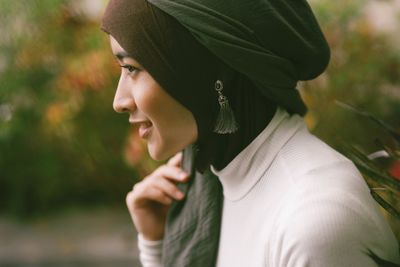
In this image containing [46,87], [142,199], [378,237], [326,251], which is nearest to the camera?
[326,251]

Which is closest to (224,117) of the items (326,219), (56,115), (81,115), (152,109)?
(152,109)

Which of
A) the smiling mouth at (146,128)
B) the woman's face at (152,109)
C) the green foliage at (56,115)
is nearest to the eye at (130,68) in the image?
the woman's face at (152,109)

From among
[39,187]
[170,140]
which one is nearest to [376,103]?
[39,187]

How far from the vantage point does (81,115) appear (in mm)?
4816

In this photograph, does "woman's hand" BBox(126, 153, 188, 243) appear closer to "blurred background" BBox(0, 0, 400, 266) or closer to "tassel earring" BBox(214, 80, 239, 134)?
"tassel earring" BBox(214, 80, 239, 134)

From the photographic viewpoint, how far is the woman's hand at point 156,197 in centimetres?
175

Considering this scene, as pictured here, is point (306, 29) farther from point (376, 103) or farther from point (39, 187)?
point (39, 187)

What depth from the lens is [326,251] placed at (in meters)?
1.19

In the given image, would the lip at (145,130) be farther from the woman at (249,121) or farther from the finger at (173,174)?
the finger at (173,174)

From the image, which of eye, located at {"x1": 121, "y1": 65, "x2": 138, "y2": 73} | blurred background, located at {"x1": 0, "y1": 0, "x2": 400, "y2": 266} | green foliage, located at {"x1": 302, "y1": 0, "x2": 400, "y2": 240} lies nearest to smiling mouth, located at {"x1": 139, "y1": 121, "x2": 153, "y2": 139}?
eye, located at {"x1": 121, "y1": 65, "x2": 138, "y2": 73}

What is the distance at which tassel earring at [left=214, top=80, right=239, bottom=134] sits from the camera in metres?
1.48

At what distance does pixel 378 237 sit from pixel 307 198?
179mm

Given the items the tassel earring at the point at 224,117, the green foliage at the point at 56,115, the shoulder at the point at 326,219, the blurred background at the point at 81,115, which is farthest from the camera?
the green foliage at the point at 56,115

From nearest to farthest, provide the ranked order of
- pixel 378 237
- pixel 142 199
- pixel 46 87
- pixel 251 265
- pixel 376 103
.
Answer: pixel 378 237 → pixel 251 265 → pixel 142 199 → pixel 376 103 → pixel 46 87
